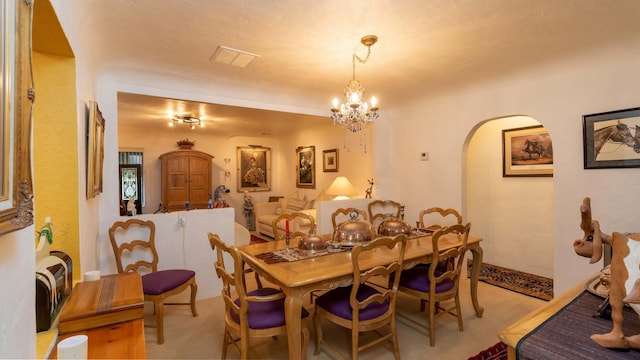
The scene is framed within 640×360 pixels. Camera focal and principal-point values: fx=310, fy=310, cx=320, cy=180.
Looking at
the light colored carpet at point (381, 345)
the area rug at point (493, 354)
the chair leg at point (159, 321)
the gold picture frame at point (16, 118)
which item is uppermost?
the gold picture frame at point (16, 118)

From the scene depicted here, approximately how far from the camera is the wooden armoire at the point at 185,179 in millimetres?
6348

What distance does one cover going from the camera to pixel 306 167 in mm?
6938

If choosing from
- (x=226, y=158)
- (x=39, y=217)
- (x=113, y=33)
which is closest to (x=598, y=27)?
(x=113, y=33)

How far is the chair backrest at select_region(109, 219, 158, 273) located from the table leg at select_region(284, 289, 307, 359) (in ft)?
5.86

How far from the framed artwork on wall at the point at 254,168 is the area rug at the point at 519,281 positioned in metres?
5.10

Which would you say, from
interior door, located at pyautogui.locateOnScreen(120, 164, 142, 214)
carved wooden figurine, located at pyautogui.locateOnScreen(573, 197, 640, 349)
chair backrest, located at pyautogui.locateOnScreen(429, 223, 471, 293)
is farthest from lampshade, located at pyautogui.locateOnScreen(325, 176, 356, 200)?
interior door, located at pyautogui.locateOnScreen(120, 164, 142, 214)

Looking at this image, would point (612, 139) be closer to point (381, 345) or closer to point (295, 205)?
point (381, 345)

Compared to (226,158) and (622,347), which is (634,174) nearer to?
(622,347)

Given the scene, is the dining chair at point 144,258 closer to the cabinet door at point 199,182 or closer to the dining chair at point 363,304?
the dining chair at point 363,304

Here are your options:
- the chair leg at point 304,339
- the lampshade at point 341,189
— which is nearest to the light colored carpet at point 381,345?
the chair leg at point 304,339

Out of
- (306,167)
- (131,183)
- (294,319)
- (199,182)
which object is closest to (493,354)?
(294,319)

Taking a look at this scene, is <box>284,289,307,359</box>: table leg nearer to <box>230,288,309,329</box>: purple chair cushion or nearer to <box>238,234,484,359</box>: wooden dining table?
<box>238,234,484,359</box>: wooden dining table

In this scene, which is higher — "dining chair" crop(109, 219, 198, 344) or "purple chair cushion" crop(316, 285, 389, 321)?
"dining chair" crop(109, 219, 198, 344)

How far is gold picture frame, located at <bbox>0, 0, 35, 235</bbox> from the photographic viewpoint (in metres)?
0.64
